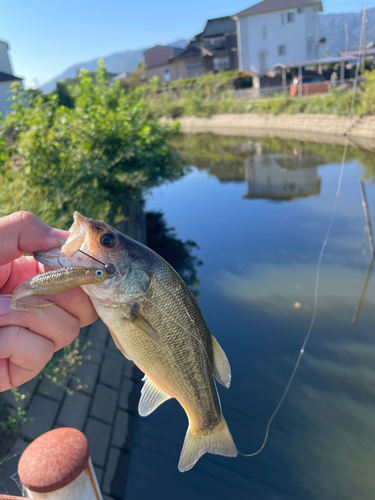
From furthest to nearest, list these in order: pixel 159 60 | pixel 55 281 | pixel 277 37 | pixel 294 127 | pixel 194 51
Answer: pixel 159 60 → pixel 194 51 → pixel 277 37 → pixel 294 127 → pixel 55 281

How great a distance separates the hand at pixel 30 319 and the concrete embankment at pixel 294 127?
22693 millimetres

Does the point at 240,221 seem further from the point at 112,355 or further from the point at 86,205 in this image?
the point at 112,355

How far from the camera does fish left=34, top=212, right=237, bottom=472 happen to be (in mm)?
1851

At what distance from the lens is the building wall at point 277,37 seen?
4800 centimetres

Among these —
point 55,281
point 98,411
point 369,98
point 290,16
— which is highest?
point 290,16

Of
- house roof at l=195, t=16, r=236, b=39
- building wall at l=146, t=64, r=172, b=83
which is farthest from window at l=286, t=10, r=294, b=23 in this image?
building wall at l=146, t=64, r=172, b=83

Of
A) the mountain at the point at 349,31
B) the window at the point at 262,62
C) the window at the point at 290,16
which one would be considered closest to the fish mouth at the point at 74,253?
the mountain at the point at 349,31

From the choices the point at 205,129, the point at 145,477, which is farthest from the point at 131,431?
the point at 205,129

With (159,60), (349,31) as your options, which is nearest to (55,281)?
(349,31)

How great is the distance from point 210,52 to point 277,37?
12.8 m

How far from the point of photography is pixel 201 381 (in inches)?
87.4

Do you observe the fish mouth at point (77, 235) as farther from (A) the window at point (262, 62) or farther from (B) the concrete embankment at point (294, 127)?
(A) the window at point (262, 62)

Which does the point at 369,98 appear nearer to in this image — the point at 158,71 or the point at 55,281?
the point at 55,281

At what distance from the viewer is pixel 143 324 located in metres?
1.97
